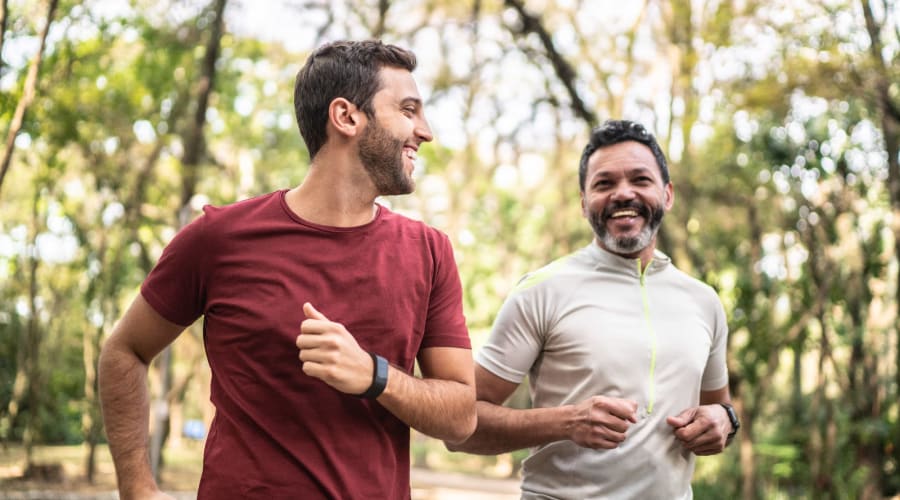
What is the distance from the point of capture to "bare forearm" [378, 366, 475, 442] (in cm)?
218

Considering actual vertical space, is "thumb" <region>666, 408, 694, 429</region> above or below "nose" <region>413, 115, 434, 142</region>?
below

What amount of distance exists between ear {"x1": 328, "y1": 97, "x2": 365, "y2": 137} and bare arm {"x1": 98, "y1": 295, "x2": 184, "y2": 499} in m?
0.60

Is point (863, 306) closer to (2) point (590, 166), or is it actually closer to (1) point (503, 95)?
(2) point (590, 166)

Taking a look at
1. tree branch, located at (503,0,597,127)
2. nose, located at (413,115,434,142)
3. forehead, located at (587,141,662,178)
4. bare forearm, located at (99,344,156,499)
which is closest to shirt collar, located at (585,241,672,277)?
forehead, located at (587,141,662,178)

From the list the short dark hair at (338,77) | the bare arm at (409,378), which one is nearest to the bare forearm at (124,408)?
the bare arm at (409,378)

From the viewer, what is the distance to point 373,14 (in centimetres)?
1728

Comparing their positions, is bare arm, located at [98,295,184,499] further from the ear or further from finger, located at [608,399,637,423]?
finger, located at [608,399,637,423]

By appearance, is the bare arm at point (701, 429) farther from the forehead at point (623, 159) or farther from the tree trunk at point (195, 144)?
the tree trunk at point (195, 144)

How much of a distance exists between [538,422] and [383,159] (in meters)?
1.02

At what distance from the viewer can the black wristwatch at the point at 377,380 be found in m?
2.14

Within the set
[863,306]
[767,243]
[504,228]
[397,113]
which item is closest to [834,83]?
[863,306]

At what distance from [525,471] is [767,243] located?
17.9 m

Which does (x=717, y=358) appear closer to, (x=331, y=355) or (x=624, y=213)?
(x=624, y=213)

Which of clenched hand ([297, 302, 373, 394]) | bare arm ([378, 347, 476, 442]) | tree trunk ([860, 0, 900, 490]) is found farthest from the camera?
tree trunk ([860, 0, 900, 490])
